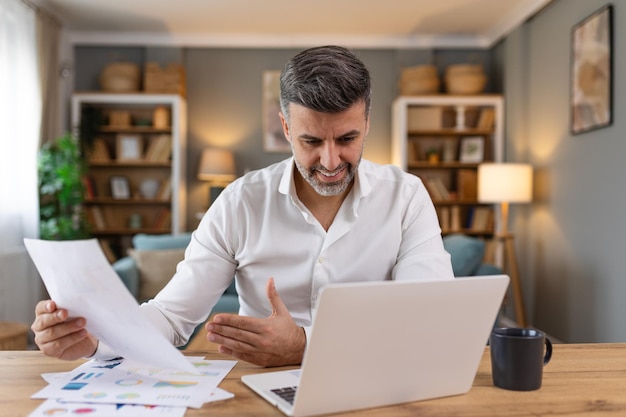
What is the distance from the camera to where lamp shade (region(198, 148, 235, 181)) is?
6.24 meters

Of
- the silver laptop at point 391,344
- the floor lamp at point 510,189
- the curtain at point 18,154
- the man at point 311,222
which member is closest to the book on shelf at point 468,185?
the floor lamp at point 510,189

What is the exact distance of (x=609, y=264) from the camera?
13.1ft

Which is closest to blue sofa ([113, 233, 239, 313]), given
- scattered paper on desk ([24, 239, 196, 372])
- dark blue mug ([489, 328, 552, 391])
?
scattered paper on desk ([24, 239, 196, 372])

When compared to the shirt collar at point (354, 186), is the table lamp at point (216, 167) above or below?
above

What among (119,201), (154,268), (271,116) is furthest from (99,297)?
(271,116)

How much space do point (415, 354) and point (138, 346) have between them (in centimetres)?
45

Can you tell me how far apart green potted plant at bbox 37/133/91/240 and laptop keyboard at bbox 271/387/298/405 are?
14.4 ft

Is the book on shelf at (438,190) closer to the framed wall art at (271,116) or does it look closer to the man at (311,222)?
the framed wall art at (271,116)

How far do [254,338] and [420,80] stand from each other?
17.3 feet

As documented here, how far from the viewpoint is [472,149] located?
6.20 metres

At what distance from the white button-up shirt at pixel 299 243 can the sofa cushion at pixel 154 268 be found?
3038 mm

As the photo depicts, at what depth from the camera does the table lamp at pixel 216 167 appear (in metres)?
6.23

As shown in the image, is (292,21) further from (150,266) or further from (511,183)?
(150,266)

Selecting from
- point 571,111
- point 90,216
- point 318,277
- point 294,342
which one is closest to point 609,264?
point 571,111
